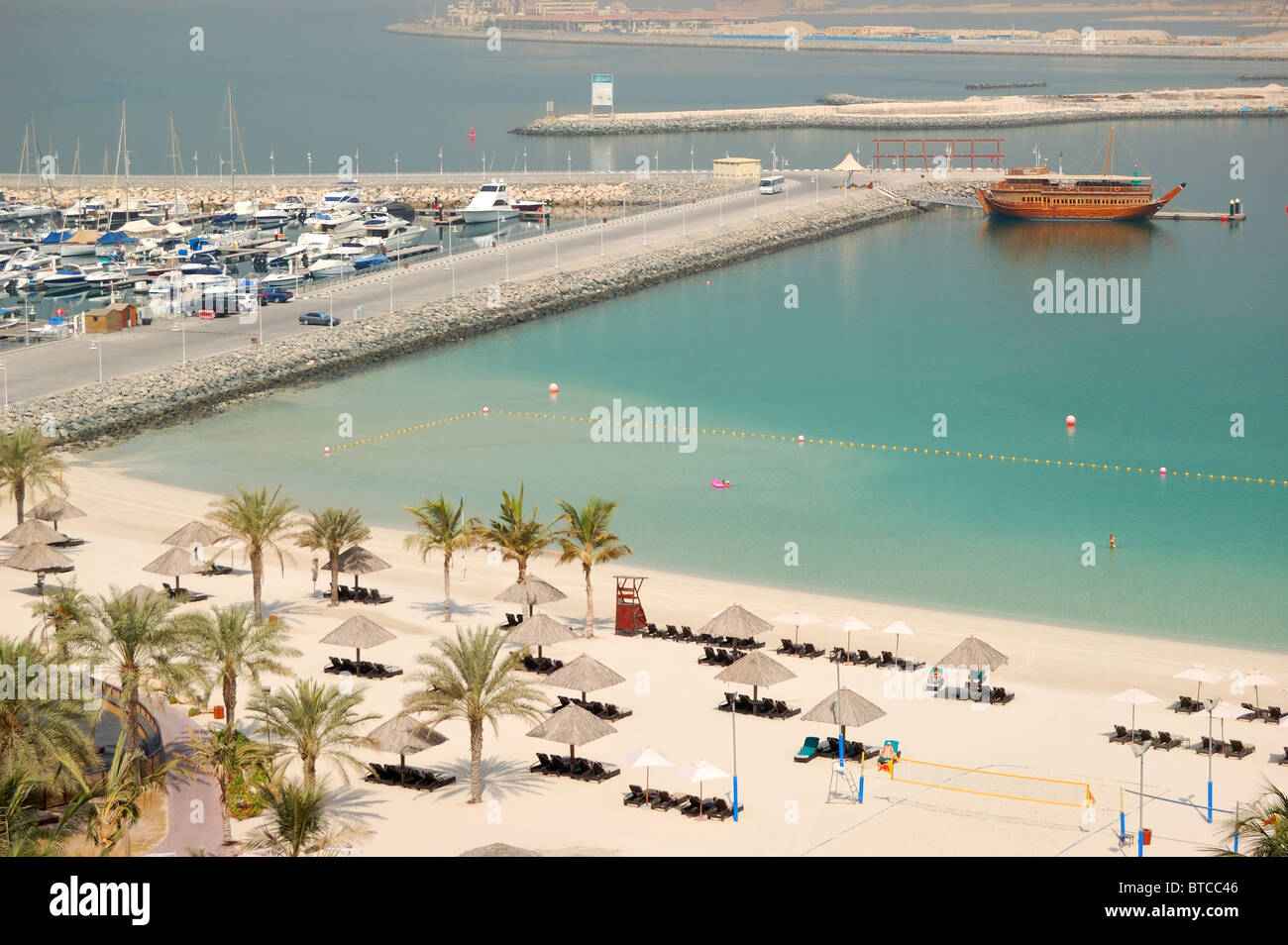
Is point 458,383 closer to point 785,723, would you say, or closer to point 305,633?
point 305,633

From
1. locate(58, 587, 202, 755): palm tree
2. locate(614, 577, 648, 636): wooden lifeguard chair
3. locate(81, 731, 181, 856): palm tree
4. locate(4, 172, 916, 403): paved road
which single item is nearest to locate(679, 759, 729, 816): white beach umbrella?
locate(81, 731, 181, 856): palm tree

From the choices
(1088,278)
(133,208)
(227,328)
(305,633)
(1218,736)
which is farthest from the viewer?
(133,208)

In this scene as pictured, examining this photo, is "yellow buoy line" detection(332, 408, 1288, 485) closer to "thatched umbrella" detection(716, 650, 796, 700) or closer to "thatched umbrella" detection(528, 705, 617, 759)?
"thatched umbrella" detection(716, 650, 796, 700)

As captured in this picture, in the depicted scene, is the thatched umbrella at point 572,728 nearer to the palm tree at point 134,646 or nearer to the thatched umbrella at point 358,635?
the palm tree at point 134,646

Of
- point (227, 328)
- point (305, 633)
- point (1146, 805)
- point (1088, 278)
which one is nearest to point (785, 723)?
point (1146, 805)

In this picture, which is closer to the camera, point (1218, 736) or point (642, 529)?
point (1218, 736)

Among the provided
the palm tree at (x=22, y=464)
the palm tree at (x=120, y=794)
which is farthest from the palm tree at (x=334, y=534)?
the palm tree at (x=120, y=794)
